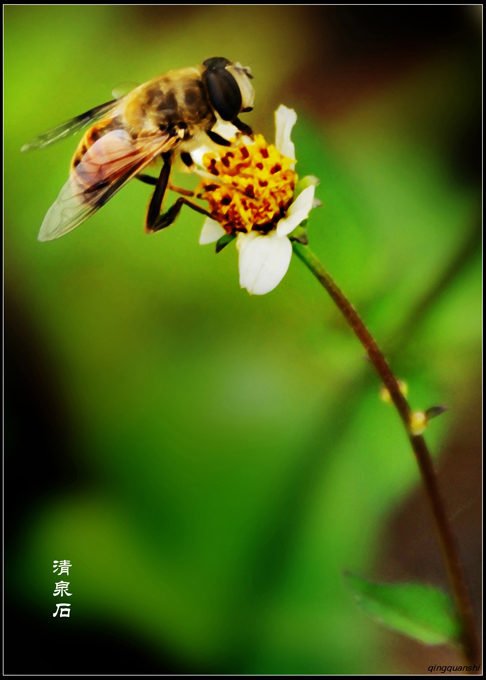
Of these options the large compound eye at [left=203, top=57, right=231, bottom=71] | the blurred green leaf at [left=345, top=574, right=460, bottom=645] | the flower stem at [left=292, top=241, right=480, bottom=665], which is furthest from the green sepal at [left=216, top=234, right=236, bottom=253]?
the blurred green leaf at [left=345, top=574, right=460, bottom=645]

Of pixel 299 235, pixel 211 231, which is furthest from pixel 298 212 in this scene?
pixel 211 231

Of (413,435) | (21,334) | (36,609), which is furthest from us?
(21,334)

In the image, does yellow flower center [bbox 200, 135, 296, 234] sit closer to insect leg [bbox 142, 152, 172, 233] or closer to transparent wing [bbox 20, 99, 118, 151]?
insect leg [bbox 142, 152, 172, 233]

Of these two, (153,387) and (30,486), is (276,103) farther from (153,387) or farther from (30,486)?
(30,486)

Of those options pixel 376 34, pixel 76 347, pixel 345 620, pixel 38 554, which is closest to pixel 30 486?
pixel 38 554

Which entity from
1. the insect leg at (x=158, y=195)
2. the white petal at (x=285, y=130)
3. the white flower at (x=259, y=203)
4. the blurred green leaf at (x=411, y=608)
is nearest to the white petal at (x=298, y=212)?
the white flower at (x=259, y=203)

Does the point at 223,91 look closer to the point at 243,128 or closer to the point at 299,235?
the point at 243,128

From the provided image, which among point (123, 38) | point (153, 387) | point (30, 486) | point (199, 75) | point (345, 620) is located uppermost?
point (123, 38)

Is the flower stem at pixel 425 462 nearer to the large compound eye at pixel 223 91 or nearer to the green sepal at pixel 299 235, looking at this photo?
the green sepal at pixel 299 235

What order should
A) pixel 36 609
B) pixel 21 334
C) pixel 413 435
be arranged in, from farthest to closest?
pixel 21 334, pixel 36 609, pixel 413 435
